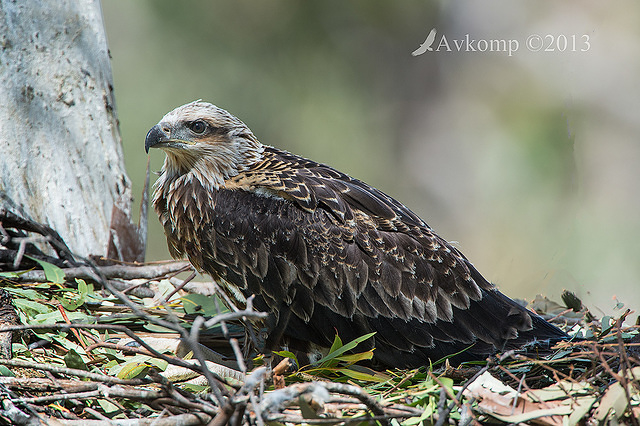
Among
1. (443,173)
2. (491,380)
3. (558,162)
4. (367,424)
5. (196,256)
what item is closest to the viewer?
(367,424)

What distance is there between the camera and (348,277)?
11.0ft

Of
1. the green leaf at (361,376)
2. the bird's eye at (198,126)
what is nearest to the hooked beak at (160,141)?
the bird's eye at (198,126)

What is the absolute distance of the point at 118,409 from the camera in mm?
2559

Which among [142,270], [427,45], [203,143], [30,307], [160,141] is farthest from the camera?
[427,45]

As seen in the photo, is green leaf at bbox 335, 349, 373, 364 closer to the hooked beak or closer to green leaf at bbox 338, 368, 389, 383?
green leaf at bbox 338, 368, 389, 383

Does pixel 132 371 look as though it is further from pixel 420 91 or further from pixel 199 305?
pixel 420 91

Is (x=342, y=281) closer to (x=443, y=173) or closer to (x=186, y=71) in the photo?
(x=443, y=173)

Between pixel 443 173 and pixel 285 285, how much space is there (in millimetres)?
8806

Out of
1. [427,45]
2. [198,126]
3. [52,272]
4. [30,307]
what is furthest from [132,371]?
[427,45]

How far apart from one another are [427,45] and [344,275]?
951cm

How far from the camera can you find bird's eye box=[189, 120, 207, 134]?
155 inches

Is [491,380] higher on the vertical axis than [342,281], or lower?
lower

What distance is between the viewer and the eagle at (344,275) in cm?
A: 337

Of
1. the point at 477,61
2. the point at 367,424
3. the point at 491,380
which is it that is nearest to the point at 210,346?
the point at 367,424
